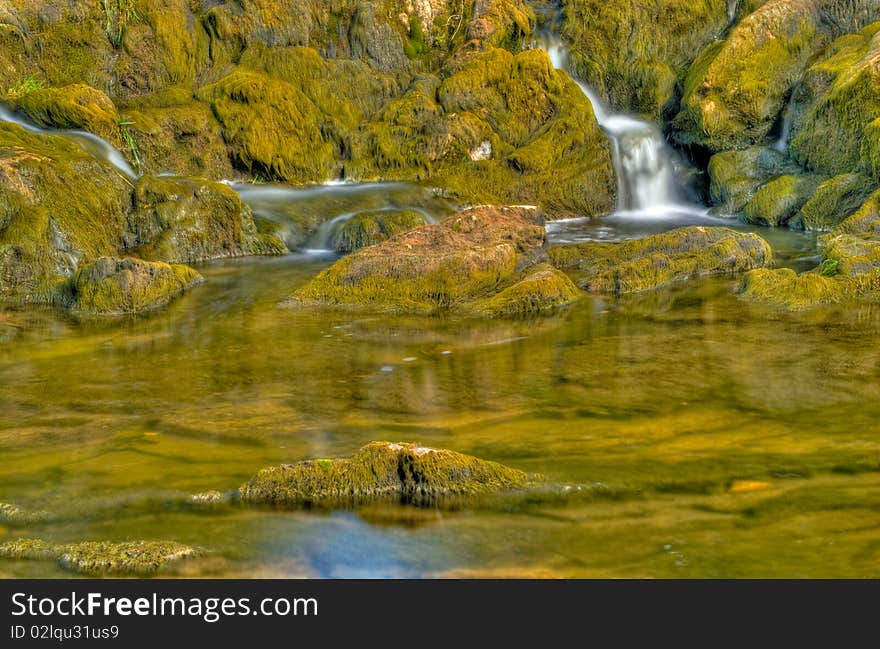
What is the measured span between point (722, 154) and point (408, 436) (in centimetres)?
1390

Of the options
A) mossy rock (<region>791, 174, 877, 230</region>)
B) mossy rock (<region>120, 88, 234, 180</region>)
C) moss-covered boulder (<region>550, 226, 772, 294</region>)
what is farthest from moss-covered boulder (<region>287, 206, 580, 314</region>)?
mossy rock (<region>120, 88, 234, 180</region>)

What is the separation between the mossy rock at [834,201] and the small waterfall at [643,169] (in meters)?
3.15

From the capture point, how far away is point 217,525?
4637mm

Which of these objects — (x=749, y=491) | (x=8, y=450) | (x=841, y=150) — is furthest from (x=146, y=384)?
(x=841, y=150)

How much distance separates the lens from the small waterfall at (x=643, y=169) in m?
18.7

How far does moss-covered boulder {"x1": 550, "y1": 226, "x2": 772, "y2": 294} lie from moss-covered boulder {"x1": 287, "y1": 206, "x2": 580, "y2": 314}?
0.83 m

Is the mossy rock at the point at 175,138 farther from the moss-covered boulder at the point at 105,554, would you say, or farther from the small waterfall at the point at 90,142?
the moss-covered boulder at the point at 105,554

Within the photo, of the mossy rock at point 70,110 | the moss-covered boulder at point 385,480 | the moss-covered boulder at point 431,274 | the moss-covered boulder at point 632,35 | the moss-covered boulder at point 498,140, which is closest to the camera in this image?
the moss-covered boulder at point 385,480

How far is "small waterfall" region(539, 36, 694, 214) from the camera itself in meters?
18.7

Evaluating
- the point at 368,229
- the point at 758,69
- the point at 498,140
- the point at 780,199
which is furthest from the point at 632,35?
the point at 368,229

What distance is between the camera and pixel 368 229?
14922mm

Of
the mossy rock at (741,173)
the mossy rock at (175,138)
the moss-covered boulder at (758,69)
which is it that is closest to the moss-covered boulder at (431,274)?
the mossy rock at (175,138)

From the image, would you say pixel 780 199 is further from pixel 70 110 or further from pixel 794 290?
pixel 70 110
